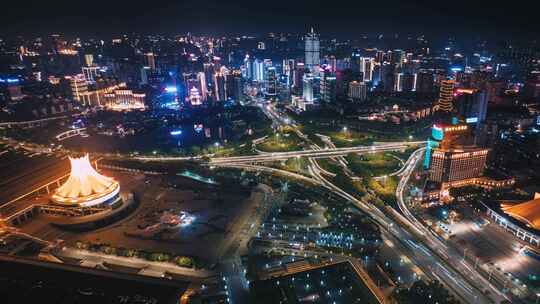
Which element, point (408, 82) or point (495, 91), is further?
point (408, 82)

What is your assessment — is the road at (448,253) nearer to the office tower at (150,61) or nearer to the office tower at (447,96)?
the office tower at (447,96)

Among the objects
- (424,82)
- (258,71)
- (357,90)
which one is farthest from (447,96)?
(258,71)

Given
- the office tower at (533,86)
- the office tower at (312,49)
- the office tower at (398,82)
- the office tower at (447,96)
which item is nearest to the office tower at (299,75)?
the office tower at (312,49)

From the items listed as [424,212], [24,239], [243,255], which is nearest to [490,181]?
[424,212]

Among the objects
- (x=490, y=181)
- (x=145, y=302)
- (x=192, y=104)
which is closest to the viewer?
(x=145, y=302)

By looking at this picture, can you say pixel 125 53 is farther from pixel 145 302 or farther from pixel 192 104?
pixel 145 302

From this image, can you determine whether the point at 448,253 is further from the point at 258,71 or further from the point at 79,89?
the point at 258,71
